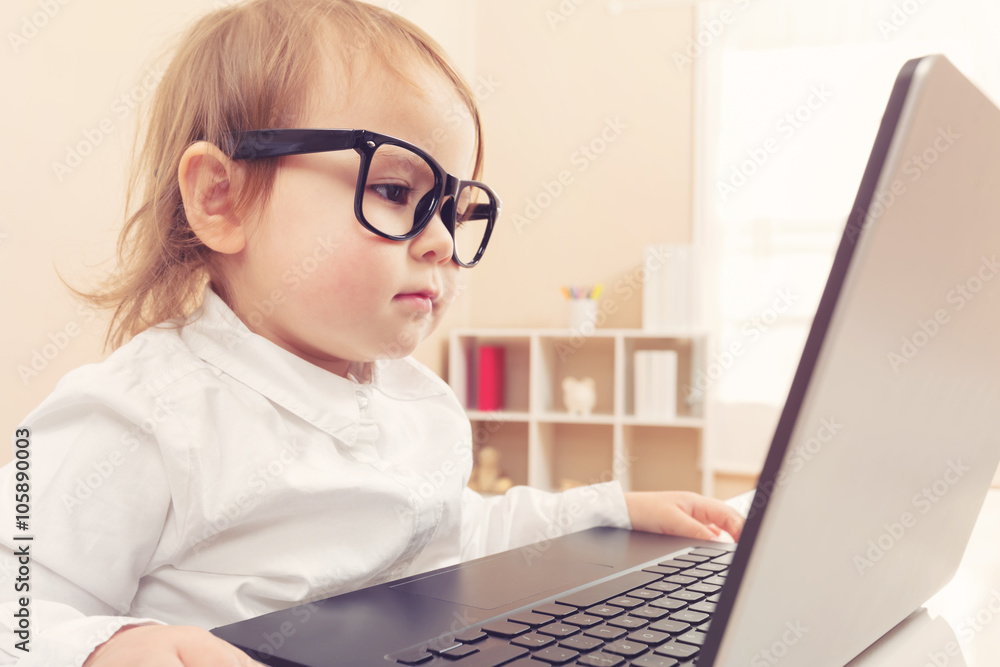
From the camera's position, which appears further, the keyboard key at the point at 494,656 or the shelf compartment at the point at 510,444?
the shelf compartment at the point at 510,444

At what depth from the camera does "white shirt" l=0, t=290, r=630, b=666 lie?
520mm

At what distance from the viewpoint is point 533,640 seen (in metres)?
0.44

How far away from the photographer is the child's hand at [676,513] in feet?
2.81

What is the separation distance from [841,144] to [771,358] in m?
0.88

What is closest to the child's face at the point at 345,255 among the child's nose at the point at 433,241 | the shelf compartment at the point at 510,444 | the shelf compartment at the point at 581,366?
the child's nose at the point at 433,241

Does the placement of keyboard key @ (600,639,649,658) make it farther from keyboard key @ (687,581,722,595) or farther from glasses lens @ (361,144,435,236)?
glasses lens @ (361,144,435,236)

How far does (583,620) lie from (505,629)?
2.2 inches

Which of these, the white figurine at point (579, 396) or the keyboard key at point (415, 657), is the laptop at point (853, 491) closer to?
the keyboard key at point (415, 657)

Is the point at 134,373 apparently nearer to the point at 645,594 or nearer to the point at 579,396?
the point at 645,594

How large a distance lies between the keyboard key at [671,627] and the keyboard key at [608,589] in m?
0.06

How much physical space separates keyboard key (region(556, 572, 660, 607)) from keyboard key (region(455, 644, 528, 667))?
0.35ft

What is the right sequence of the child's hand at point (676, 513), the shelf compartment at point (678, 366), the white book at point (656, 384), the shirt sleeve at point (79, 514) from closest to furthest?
the shirt sleeve at point (79, 514)
the child's hand at point (676, 513)
the white book at point (656, 384)
the shelf compartment at point (678, 366)

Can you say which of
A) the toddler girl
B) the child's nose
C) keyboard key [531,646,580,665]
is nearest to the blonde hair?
the toddler girl

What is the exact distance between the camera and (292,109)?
69 centimetres
